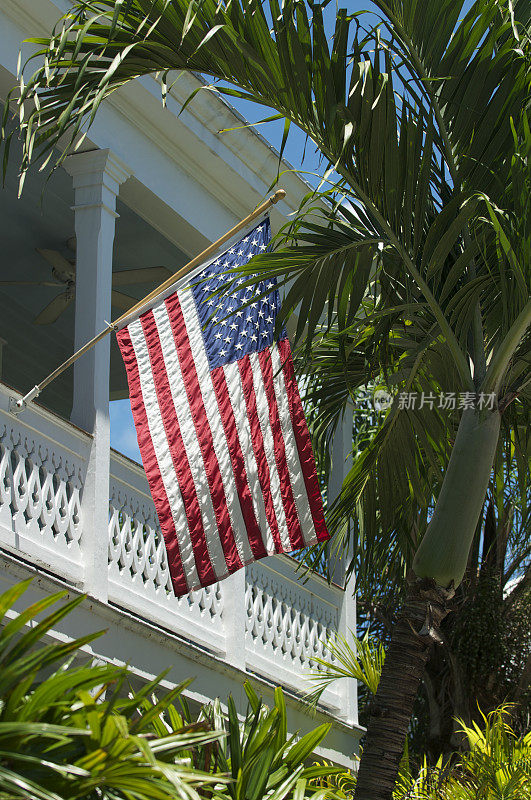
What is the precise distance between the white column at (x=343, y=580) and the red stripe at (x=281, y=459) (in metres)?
3.21

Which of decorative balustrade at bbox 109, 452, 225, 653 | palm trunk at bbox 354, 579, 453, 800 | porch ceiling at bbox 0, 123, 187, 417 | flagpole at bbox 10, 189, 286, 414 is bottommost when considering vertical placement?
palm trunk at bbox 354, 579, 453, 800

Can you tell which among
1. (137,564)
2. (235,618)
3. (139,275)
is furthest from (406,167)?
(139,275)

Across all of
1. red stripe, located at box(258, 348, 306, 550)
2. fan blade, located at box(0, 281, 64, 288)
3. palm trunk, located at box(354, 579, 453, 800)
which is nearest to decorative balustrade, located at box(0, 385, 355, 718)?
red stripe, located at box(258, 348, 306, 550)

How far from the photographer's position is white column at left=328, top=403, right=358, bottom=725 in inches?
424

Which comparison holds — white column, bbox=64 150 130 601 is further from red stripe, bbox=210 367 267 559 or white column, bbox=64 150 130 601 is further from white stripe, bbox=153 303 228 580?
red stripe, bbox=210 367 267 559

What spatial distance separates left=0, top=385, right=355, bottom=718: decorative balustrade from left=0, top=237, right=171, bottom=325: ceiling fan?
10.3ft

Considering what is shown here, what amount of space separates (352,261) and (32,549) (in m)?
2.74

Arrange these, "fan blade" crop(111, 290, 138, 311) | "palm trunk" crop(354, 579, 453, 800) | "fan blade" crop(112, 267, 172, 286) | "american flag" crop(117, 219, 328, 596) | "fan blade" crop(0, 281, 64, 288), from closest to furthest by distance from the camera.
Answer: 1. "palm trunk" crop(354, 579, 453, 800)
2. "american flag" crop(117, 219, 328, 596)
3. "fan blade" crop(112, 267, 172, 286)
4. "fan blade" crop(0, 281, 64, 288)
5. "fan blade" crop(111, 290, 138, 311)

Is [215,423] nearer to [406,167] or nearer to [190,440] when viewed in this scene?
A: [190,440]

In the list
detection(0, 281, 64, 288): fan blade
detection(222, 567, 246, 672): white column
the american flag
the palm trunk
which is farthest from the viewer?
detection(0, 281, 64, 288): fan blade

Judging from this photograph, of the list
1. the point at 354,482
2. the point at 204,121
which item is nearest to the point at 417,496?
the point at 354,482

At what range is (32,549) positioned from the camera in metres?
6.90

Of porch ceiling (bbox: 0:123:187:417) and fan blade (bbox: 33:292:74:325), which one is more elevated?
porch ceiling (bbox: 0:123:187:417)

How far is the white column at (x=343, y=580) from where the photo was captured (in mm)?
10758
